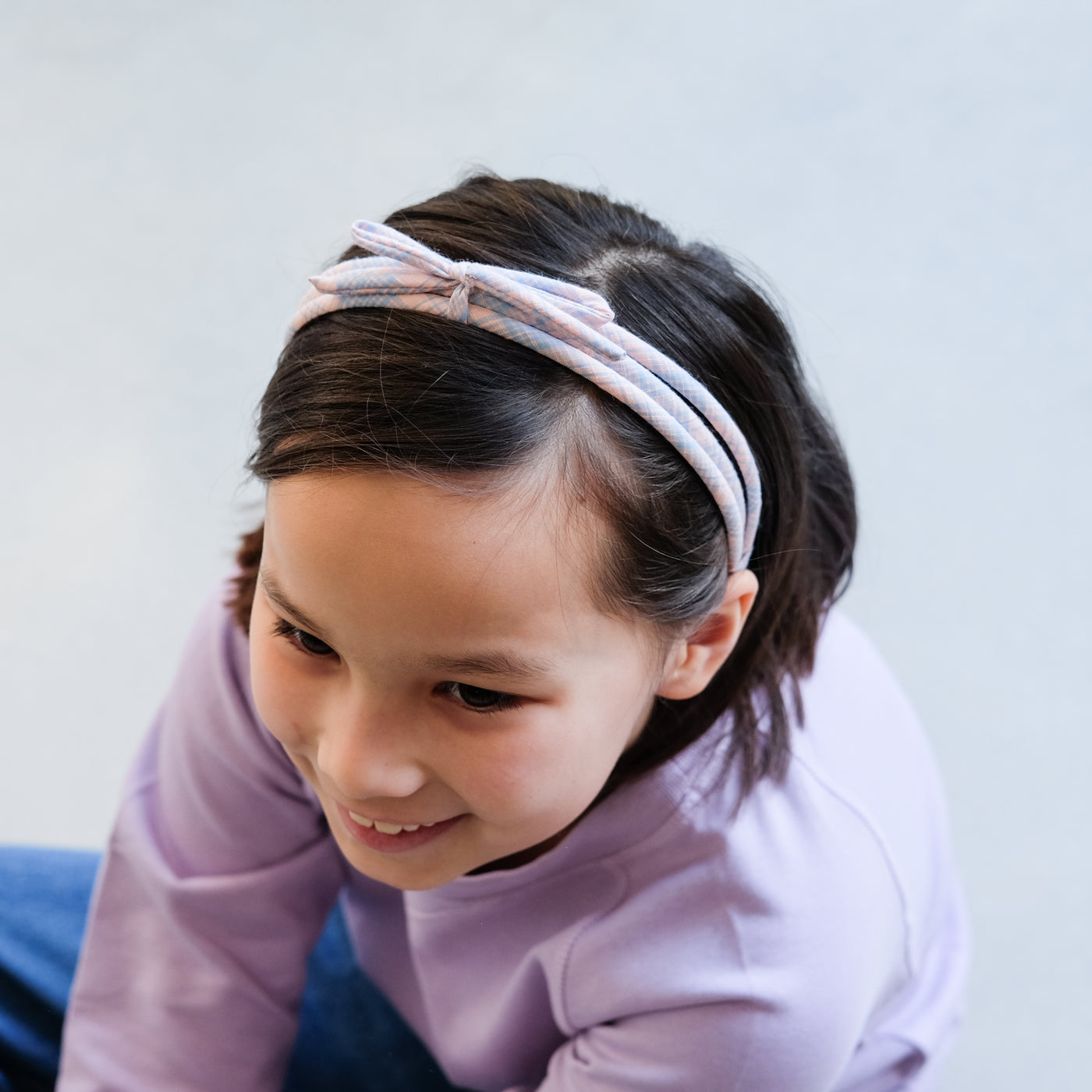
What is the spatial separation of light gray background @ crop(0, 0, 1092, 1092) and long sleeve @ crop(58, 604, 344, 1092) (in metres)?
0.45

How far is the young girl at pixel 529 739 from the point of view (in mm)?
641

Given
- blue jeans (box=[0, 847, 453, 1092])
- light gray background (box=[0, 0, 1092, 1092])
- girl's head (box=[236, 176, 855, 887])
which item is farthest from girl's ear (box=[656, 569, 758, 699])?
light gray background (box=[0, 0, 1092, 1092])

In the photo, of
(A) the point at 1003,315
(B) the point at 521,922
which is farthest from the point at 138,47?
(B) the point at 521,922

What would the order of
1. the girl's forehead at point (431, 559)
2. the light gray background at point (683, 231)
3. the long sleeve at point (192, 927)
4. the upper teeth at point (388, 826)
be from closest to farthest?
the girl's forehead at point (431, 559) → the upper teeth at point (388, 826) → the long sleeve at point (192, 927) → the light gray background at point (683, 231)

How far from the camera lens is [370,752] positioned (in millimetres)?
679

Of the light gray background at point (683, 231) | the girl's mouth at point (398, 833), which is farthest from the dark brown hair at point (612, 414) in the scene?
the light gray background at point (683, 231)

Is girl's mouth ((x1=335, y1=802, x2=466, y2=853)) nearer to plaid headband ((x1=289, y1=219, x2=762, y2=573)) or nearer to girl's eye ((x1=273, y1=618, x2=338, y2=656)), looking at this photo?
girl's eye ((x1=273, y1=618, x2=338, y2=656))

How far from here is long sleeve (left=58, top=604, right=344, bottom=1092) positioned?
0.94 metres

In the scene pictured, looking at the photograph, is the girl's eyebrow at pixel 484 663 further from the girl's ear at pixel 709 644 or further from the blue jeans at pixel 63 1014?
the blue jeans at pixel 63 1014

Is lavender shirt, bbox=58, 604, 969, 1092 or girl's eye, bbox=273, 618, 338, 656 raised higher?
girl's eye, bbox=273, 618, 338, 656

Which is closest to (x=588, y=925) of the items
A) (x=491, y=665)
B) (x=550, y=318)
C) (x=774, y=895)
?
(x=774, y=895)

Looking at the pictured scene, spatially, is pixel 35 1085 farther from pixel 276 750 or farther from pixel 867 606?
pixel 867 606

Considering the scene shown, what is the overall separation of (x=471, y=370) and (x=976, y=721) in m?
0.95

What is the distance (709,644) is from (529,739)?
125 millimetres
